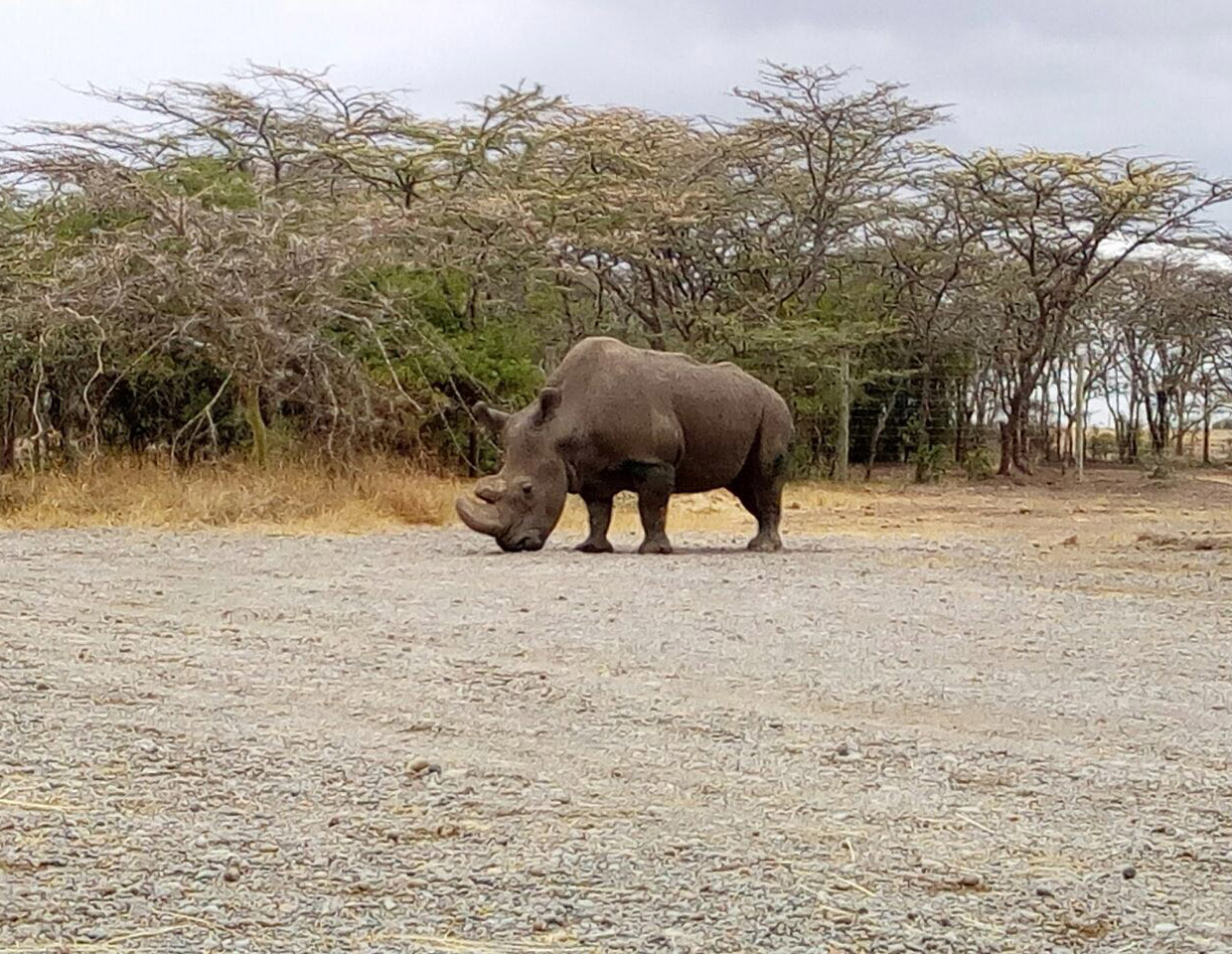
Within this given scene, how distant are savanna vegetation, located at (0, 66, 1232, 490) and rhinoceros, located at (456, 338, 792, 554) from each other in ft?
14.2

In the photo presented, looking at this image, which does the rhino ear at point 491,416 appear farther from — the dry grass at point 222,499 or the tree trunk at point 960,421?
the tree trunk at point 960,421

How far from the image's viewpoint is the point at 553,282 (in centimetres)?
2598

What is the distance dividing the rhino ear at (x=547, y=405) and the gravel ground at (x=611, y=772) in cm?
347

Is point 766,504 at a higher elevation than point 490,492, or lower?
lower

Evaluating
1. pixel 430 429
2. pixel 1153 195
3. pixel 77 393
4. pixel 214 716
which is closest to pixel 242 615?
pixel 214 716

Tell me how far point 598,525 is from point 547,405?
104cm

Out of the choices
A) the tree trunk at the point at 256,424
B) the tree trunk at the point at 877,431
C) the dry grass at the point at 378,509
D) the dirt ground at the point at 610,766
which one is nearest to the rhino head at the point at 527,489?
the dirt ground at the point at 610,766

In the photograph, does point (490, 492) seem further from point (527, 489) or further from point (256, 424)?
point (256, 424)

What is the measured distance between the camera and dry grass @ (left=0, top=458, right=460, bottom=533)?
49.7ft

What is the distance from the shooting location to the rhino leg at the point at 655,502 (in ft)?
43.2

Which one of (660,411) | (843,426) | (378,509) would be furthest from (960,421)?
(660,411)

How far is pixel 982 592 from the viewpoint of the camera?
10211 mm

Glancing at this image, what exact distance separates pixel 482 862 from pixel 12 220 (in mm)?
16907

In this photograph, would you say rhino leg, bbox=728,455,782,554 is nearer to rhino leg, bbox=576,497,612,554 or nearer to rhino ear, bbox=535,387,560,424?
rhino leg, bbox=576,497,612,554
